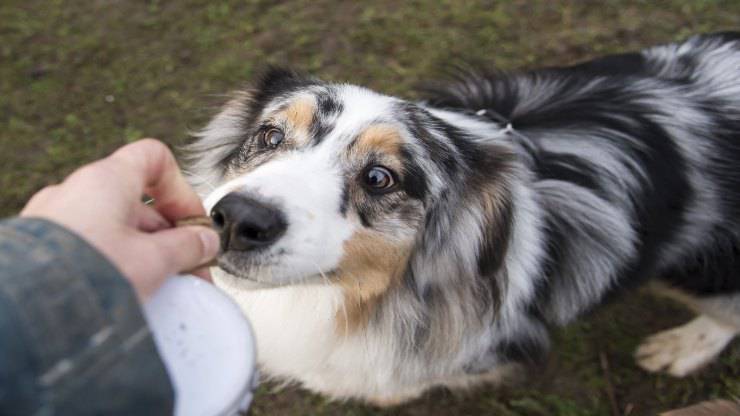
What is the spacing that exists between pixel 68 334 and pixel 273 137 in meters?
1.38

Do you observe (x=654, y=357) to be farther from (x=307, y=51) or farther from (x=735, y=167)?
(x=307, y=51)

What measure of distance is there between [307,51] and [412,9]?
2.92ft

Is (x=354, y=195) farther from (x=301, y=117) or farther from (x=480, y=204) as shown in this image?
(x=480, y=204)

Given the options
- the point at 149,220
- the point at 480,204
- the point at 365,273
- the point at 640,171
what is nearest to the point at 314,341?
the point at 365,273

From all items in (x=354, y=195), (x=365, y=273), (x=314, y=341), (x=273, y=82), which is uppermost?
(x=273, y=82)

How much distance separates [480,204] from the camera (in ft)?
7.77

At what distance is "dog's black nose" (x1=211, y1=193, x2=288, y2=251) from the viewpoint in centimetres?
175

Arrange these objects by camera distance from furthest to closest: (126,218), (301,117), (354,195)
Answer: (301,117) < (354,195) < (126,218)

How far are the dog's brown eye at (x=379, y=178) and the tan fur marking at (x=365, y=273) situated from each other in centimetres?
17

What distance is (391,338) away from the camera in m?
2.51

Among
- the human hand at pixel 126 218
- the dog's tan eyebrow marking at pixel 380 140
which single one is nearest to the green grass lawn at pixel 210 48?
the dog's tan eyebrow marking at pixel 380 140

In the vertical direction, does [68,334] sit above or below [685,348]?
above

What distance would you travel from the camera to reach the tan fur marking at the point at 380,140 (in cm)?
215

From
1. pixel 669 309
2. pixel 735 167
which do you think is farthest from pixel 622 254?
pixel 669 309
